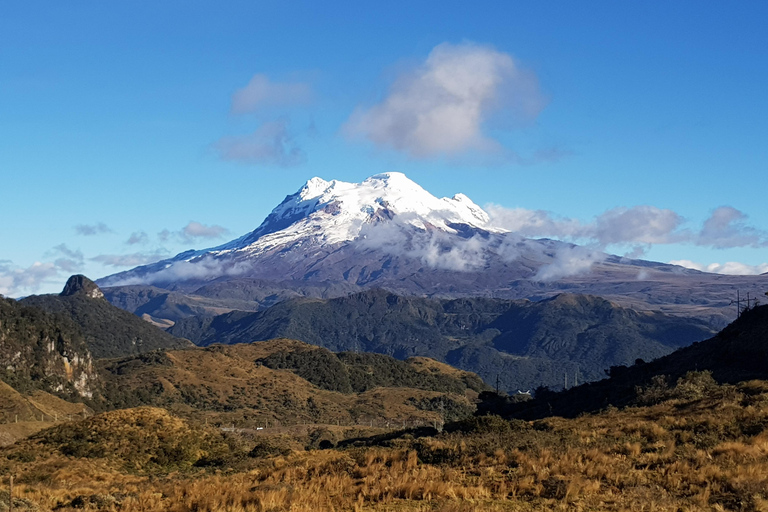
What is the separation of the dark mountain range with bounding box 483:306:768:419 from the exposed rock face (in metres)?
77.2

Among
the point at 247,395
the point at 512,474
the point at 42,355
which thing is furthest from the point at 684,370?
the point at 42,355

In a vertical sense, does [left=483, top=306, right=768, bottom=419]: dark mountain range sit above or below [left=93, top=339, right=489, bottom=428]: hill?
above

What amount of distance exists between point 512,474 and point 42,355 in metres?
126

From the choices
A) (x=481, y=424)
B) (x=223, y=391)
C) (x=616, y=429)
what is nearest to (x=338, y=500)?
(x=616, y=429)

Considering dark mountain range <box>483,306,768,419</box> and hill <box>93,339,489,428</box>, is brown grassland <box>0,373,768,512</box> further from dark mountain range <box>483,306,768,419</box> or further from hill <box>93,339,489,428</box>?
hill <box>93,339,489,428</box>

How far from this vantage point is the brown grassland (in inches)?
845

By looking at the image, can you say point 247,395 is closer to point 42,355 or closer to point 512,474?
point 42,355

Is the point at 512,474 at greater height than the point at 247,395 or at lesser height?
greater

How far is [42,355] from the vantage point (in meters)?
134

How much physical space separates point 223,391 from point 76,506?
134 metres

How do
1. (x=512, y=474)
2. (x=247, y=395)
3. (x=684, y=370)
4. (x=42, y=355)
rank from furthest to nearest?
(x=247, y=395) < (x=42, y=355) < (x=684, y=370) < (x=512, y=474)

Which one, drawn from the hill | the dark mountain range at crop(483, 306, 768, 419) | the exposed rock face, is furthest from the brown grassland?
the hill

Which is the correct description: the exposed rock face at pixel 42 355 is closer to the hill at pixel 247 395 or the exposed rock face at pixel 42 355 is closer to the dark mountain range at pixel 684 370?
the hill at pixel 247 395

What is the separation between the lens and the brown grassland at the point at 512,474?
21453mm
